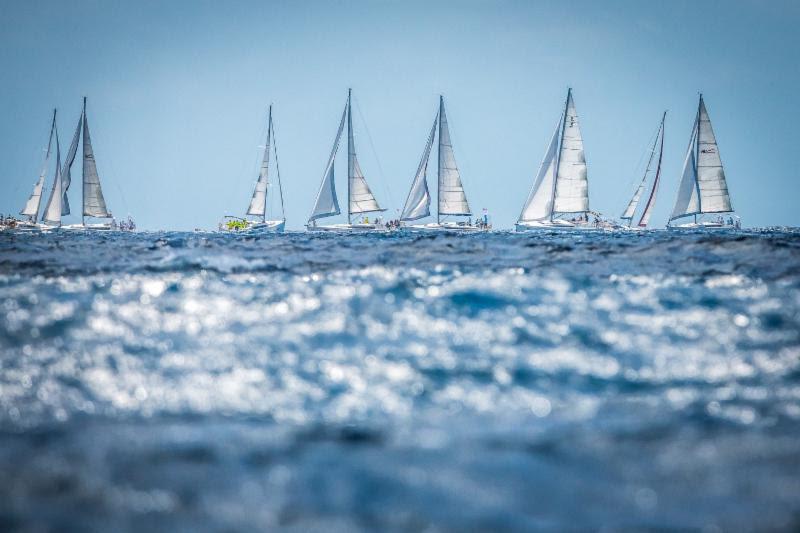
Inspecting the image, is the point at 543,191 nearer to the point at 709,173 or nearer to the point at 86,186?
the point at 709,173

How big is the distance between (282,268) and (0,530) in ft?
48.9

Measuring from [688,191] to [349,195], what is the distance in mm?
42908

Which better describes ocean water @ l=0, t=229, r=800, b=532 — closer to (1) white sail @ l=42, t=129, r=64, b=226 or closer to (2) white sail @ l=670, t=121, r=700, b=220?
(2) white sail @ l=670, t=121, r=700, b=220

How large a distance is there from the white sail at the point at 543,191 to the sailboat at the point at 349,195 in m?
17.9

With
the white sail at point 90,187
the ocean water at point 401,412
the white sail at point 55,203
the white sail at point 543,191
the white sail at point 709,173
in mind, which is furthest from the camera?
the white sail at point 55,203

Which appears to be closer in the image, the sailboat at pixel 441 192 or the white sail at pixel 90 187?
the sailboat at pixel 441 192

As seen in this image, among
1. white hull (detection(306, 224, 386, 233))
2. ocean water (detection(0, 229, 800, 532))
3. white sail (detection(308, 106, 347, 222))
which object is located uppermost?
white sail (detection(308, 106, 347, 222))

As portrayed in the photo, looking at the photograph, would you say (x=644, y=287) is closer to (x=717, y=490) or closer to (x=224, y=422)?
(x=717, y=490)

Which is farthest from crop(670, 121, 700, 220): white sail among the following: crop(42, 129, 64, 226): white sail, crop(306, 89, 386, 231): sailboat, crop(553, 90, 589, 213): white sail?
crop(42, 129, 64, 226): white sail

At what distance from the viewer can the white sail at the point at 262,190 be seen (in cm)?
8531

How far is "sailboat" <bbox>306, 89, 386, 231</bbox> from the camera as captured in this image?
2798 inches

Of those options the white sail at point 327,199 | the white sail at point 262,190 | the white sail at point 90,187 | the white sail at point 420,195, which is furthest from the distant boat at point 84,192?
the white sail at point 420,195

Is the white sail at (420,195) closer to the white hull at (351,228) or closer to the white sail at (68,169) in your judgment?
the white hull at (351,228)

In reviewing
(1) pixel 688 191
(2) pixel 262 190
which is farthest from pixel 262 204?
(1) pixel 688 191
